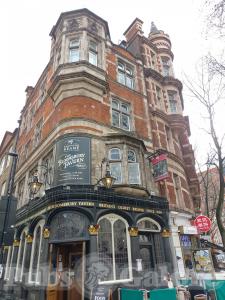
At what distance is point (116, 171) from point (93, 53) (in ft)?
29.4

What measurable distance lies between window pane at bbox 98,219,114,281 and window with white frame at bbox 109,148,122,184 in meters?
2.62

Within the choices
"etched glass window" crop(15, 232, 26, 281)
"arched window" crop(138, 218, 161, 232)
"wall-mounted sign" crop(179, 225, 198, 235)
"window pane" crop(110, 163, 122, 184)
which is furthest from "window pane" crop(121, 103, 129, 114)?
"etched glass window" crop(15, 232, 26, 281)

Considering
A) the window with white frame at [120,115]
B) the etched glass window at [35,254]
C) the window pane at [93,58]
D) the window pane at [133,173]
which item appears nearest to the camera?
the etched glass window at [35,254]

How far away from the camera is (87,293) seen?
33.9 feet

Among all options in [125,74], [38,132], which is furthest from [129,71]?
[38,132]

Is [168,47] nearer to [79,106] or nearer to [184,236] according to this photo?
[79,106]

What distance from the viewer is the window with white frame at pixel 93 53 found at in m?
17.3

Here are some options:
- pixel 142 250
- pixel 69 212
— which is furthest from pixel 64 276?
pixel 142 250

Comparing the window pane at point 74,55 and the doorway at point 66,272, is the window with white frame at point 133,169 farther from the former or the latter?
the window pane at point 74,55

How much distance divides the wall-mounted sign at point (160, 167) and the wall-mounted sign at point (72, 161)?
4.76m

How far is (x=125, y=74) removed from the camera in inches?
779

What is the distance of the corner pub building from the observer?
11.7 m

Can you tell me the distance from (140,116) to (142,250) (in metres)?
9.30

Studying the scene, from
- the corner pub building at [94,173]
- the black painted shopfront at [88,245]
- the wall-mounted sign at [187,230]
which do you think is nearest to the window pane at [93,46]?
the corner pub building at [94,173]
